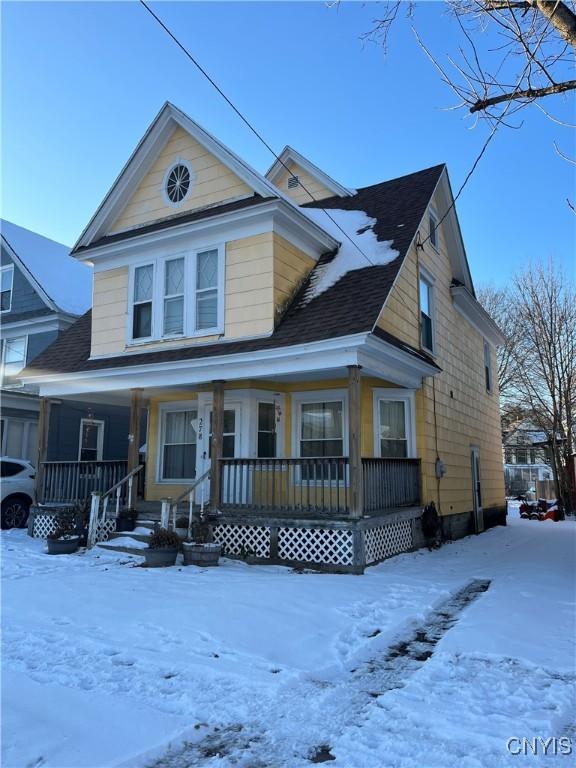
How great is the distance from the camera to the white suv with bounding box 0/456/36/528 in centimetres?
1360

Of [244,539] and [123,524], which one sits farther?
[123,524]

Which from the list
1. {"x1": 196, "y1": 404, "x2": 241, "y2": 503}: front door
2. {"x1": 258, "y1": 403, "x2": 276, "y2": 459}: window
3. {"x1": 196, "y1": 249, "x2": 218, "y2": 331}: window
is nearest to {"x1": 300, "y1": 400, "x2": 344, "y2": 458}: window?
{"x1": 258, "y1": 403, "x2": 276, "y2": 459}: window

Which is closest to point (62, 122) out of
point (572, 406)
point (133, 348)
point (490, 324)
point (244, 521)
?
point (133, 348)

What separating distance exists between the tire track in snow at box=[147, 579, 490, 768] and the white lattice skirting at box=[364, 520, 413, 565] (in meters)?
3.19

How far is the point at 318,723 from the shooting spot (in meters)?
3.62

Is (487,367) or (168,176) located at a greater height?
(168,176)

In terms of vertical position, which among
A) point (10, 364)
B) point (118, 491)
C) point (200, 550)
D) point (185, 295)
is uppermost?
point (10, 364)

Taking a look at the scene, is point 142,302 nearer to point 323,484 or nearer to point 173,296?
point 173,296

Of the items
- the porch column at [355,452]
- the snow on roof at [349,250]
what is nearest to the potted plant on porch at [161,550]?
the porch column at [355,452]

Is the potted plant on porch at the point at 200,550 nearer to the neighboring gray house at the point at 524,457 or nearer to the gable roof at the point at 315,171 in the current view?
the gable roof at the point at 315,171

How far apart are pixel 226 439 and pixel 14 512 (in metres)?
6.09

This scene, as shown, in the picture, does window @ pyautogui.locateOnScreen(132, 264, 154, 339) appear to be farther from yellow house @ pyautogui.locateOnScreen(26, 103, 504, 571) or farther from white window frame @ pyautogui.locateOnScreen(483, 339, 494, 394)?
white window frame @ pyautogui.locateOnScreen(483, 339, 494, 394)

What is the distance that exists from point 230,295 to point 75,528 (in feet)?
17.4

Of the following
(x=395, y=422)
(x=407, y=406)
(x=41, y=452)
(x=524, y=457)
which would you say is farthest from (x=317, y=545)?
(x=524, y=457)
